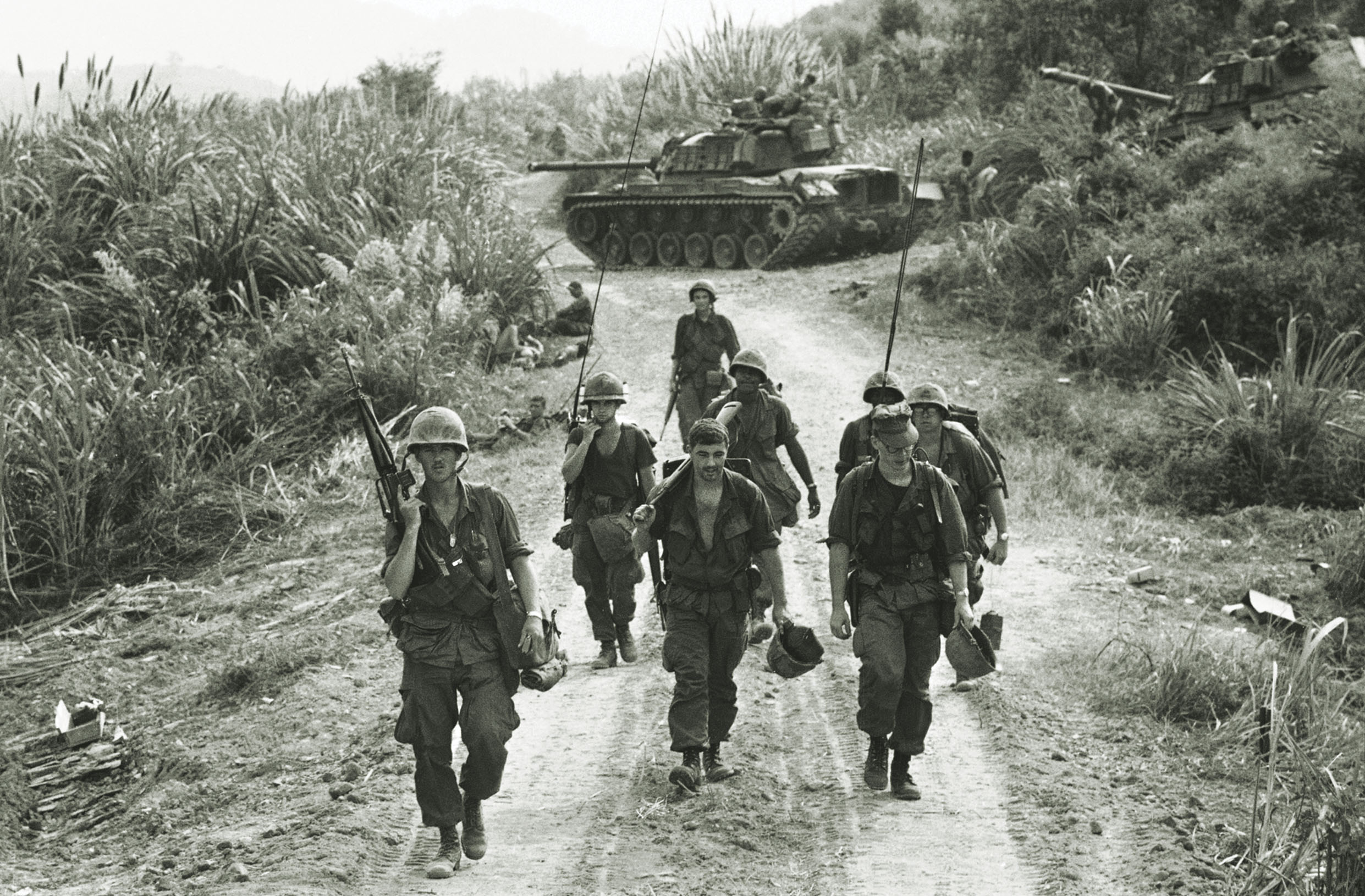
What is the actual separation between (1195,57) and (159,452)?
2105 cm

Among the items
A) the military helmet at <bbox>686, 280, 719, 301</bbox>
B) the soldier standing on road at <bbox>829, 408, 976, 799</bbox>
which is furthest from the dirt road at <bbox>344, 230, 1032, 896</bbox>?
the military helmet at <bbox>686, 280, 719, 301</bbox>

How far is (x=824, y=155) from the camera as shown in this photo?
24.5 meters

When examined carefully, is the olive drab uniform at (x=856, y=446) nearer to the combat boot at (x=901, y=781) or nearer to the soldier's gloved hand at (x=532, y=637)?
the combat boot at (x=901, y=781)

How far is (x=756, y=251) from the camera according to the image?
2273cm

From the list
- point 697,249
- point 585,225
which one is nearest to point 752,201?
point 697,249

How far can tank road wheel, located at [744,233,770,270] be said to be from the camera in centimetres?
2262

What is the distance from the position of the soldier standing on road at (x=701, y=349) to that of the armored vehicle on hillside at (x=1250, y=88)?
12487 mm

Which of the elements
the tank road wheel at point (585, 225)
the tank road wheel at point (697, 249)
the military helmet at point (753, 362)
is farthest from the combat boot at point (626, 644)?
the tank road wheel at point (585, 225)

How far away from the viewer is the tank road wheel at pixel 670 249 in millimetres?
23594

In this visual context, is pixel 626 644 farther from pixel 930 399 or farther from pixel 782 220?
pixel 782 220

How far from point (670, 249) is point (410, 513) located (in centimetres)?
1895

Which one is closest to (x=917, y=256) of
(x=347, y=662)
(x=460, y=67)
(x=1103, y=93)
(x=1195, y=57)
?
(x=1103, y=93)

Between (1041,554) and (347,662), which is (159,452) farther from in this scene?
(1041,554)

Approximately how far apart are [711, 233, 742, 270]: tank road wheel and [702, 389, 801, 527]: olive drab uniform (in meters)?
15.5
